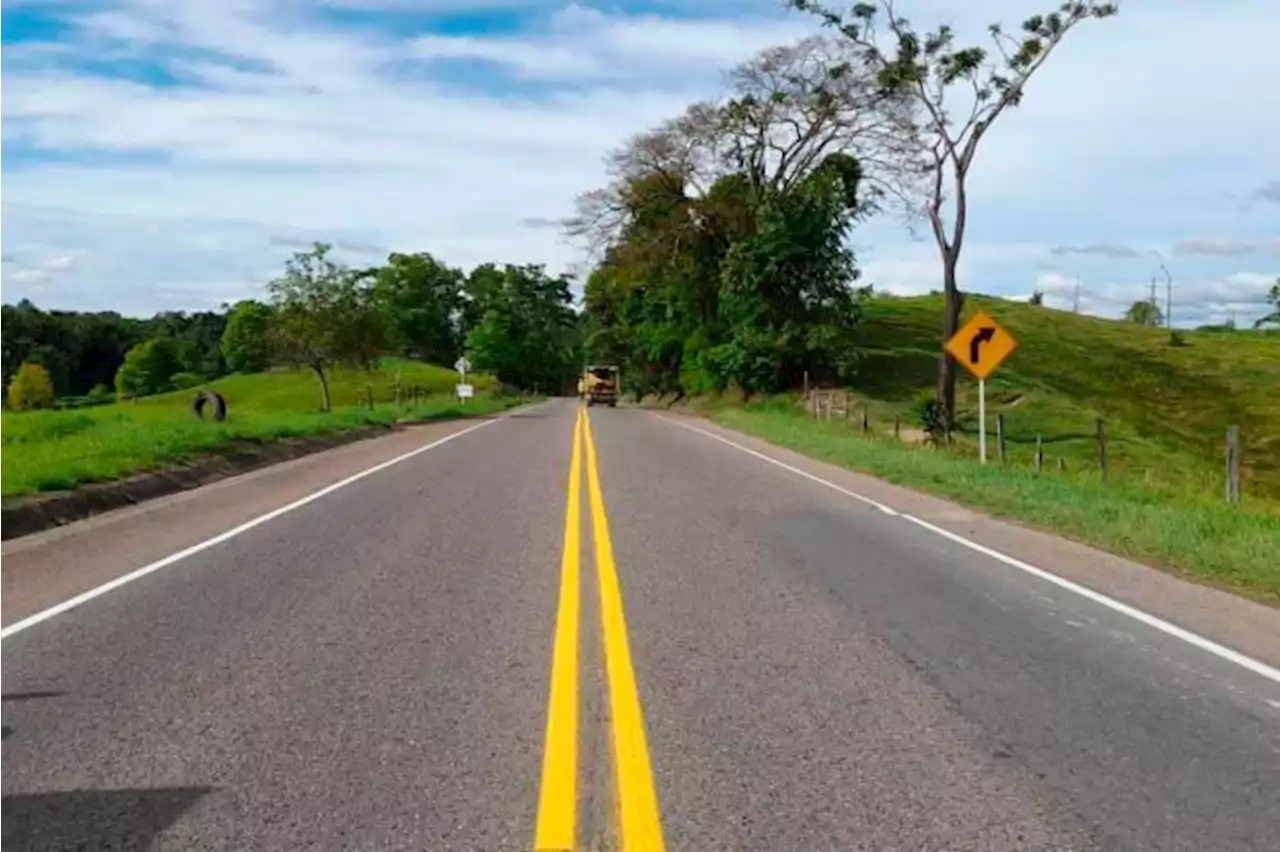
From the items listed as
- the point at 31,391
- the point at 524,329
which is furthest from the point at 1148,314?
the point at 31,391

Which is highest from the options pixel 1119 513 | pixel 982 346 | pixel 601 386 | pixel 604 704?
pixel 982 346

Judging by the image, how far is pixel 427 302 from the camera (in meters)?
A: 158

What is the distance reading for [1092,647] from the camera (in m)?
8.58

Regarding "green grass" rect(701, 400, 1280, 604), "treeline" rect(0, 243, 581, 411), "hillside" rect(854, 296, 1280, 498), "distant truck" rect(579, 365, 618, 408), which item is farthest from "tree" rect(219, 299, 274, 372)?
"green grass" rect(701, 400, 1280, 604)

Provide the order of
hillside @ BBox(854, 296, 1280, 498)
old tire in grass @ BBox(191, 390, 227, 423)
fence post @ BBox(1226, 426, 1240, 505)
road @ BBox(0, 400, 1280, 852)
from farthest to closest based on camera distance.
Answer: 1. hillside @ BBox(854, 296, 1280, 498)
2. old tire in grass @ BBox(191, 390, 227, 423)
3. fence post @ BBox(1226, 426, 1240, 505)
4. road @ BBox(0, 400, 1280, 852)

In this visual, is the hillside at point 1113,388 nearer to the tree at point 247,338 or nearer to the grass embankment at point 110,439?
the grass embankment at point 110,439

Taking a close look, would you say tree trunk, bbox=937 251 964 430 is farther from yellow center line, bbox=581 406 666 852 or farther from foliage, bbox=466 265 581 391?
foliage, bbox=466 265 581 391

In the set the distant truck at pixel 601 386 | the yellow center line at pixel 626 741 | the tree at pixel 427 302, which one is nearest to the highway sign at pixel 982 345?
the yellow center line at pixel 626 741

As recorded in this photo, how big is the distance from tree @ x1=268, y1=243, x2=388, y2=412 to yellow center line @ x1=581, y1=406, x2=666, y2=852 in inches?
1673

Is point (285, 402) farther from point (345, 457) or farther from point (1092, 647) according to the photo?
point (1092, 647)

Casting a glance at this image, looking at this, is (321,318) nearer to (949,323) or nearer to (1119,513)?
(949,323)

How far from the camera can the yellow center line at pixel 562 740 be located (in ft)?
16.3

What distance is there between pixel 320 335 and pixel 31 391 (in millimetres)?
18204

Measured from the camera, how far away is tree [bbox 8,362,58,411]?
59.1 metres
